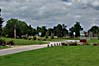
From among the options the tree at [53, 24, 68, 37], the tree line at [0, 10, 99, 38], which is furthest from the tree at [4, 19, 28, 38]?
the tree at [53, 24, 68, 37]

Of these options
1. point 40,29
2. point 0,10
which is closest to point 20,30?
point 40,29

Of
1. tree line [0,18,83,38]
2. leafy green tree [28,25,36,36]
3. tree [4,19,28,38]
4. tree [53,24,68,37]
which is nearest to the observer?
tree [4,19,28,38]

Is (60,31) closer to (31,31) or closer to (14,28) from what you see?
(31,31)

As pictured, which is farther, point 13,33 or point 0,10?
point 13,33

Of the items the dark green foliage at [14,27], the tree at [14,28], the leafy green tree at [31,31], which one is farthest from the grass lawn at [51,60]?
the leafy green tree at [31,31]

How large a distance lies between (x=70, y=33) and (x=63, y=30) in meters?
4.94

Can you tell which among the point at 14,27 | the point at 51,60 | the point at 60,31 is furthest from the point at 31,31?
the point at 51,60

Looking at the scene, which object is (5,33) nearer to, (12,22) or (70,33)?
(12,22)

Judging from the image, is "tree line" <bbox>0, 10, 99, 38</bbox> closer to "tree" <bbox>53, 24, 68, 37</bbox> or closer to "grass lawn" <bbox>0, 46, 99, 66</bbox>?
"tree" <bbox>53, 24, 68, 37</bbox>

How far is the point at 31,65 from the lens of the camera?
69.2 feet

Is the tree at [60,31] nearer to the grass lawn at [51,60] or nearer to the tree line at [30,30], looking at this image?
the tree line at [30,30]

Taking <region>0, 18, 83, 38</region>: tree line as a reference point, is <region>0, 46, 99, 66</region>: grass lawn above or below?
below

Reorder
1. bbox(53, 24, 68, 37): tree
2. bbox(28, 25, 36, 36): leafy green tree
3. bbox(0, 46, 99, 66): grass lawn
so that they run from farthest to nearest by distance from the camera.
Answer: bbox(53, 24, 68, 37): tree < bbox(28, 25, 36, 36): leafy green tree < bbox(0, 46, 99, 66): grass lawn

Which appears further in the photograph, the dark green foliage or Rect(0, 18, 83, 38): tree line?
Rect(0, 18, 83, 38): tree line
